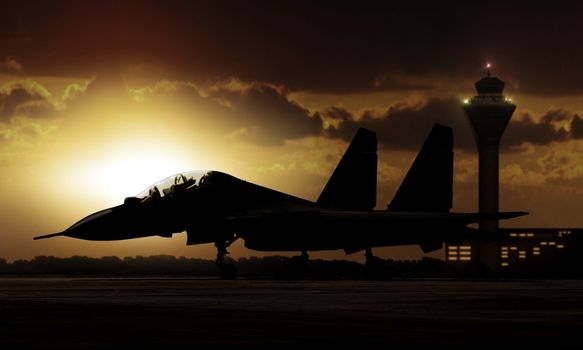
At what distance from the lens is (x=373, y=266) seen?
49.0 meters

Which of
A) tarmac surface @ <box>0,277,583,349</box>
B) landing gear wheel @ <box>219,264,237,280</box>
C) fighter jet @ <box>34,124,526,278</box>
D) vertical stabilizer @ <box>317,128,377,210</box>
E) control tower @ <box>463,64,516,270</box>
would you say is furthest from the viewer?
control tower @ <box>463,64,516,270</box>

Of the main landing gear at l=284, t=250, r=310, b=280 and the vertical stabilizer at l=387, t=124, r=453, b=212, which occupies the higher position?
the vertical stabilizer at l=387, t=124, r=453, b=212

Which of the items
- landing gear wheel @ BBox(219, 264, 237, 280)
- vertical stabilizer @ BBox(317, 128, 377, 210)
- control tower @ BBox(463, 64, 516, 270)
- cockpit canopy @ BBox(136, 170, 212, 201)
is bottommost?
landing gear wheel @ BBox(219, 264, 237, 280)

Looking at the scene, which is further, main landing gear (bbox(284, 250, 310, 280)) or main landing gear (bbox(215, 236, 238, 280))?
main landing gear (bbox(284, 250, 310, 280))

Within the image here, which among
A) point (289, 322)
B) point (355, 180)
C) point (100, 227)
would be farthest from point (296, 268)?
point (289, 322)

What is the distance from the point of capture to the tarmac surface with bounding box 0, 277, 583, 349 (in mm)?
14461

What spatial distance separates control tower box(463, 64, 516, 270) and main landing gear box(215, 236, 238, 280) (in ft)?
461

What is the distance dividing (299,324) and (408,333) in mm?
2224

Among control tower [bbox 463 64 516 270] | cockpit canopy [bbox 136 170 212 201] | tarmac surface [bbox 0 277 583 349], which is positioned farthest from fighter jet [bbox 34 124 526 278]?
control tower [bbox 463 64 516 270]

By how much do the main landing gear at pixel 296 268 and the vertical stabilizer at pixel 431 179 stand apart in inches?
278

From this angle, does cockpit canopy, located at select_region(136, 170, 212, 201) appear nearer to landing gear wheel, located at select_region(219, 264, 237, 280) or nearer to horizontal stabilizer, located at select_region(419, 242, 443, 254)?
landing gear wheel, located at select_region(219, 264, 237, 280)

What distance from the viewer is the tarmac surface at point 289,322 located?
14461 mm

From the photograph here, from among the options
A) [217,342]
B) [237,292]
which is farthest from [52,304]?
[217,342]

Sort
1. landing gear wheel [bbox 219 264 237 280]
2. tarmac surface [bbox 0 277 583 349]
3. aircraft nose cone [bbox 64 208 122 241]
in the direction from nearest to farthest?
tarmac surface [bbox 0 277 583 349] → aircraft nose cone [bbox 64 208 122 241] → landing gear wheel [bbox 219 264 237 280]
